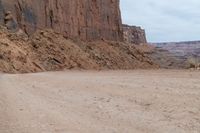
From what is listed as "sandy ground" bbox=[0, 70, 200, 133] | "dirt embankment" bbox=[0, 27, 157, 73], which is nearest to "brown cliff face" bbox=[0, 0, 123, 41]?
"dirt embankment" bbox=[0, 27, 157, 73]

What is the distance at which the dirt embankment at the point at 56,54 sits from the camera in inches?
1721

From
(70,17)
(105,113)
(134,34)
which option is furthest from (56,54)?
(134,34)

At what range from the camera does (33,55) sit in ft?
165

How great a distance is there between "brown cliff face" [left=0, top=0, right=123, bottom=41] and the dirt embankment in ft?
6.12

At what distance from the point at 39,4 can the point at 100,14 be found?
68.4 ft

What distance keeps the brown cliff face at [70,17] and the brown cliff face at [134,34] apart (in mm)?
54801

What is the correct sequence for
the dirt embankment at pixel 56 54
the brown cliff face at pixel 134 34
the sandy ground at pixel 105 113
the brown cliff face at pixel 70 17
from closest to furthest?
the sandy ground at pixel 105 113 < the dirt embankment at pixel 56 54 < the brown cliff face at pixel 70 17 < the brown cliff face at pixel 134 34

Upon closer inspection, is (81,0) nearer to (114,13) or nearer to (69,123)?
(114,13)

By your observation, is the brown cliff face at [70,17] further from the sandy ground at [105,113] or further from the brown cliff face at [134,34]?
the brown cliff face at [134,34]

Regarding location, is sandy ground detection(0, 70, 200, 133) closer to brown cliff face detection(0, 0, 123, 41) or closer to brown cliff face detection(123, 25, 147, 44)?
brown cliff face detection(0, 0, 123, 41)

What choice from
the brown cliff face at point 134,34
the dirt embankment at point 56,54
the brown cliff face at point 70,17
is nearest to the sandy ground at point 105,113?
the dirt embankment at point 56,54

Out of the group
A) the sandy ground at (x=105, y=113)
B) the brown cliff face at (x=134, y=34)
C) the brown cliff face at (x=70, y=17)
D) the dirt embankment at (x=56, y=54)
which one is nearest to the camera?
the sandy ground at (x=105, y=113)

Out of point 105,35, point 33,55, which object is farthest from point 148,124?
point 105,35

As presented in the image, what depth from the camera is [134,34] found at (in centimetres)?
14588
